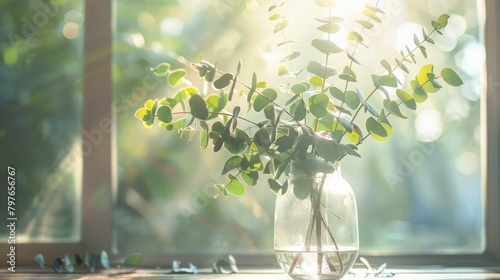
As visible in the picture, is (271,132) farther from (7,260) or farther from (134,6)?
(134,6)

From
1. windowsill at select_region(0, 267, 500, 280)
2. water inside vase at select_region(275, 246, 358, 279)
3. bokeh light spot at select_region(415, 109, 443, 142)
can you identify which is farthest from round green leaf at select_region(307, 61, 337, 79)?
bokeh light spot at select_region(415, 109, 443, 142)

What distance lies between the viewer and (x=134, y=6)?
115 inches

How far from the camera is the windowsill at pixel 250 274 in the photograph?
5.74ft

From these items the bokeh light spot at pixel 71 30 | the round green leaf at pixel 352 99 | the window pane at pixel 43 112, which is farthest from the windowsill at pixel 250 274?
the bokeh light spot at pixel 71 30

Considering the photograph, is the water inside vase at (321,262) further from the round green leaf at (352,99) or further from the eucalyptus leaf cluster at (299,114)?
the round green leaf at (352,99)

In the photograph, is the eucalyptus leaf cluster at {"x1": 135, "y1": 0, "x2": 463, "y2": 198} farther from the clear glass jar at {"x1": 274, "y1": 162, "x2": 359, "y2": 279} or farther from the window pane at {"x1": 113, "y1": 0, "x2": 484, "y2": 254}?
the window pane at {"x1": 113, "y1": 0, "x2": 484, "y2": 254}

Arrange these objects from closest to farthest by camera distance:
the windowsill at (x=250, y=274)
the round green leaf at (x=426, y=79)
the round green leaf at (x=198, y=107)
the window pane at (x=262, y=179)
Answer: the round green leaf at (x=198, y=107)
the round green leaf at (x=426, y=79)
the windowsill at (x=250, y=274)
the window pane at (x=262, y=179)

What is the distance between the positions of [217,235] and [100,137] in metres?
0.90

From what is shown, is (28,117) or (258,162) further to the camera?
(28,117)

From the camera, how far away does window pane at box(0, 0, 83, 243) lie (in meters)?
2.19

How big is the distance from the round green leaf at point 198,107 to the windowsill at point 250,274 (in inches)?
18.7

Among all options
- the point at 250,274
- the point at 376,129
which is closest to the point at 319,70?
the point at 376,129

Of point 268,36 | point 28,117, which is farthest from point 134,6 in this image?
point 28,117

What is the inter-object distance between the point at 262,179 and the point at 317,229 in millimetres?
992
